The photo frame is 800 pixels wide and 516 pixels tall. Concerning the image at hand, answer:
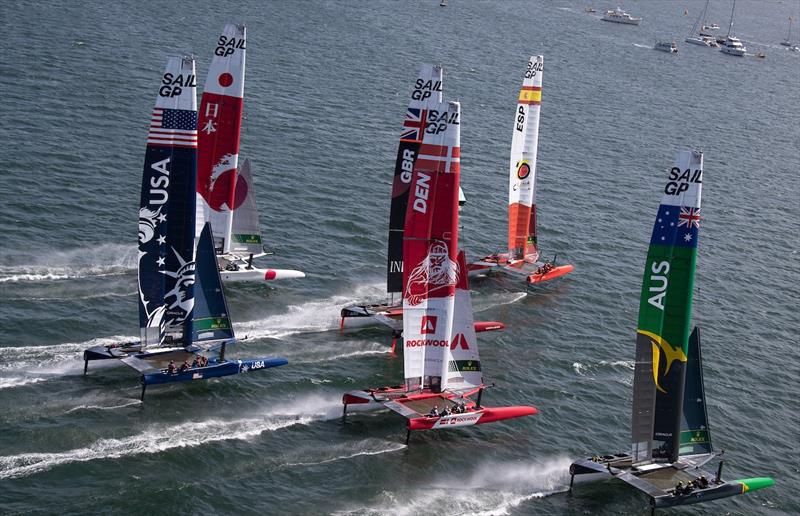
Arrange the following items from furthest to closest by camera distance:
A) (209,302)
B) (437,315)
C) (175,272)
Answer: (209,302), (175,272), (437,315)

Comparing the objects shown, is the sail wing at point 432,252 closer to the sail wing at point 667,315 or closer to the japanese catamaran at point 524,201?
the sail wing at point 667,315

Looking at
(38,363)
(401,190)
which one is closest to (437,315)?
(401,190)

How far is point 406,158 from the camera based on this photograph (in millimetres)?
62344

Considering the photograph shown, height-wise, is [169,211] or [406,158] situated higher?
[406,158]

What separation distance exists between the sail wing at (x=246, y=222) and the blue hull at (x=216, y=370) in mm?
15822

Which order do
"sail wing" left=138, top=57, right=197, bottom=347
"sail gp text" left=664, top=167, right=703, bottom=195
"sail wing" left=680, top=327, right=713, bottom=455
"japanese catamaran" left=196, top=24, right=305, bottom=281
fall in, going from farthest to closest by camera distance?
1. "japanese catamaran" left=196, top=24, right=305, bottom=281
2. "sail wing" left=138, top=57, right=197, bottom=347
3. "sail wing" left=680, top=327, right=713, bottom=455
4. "sail gp text" left=664, top=167, right=703, bottom=195

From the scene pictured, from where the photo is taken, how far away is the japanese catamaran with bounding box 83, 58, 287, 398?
51.6 m

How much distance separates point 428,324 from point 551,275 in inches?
948

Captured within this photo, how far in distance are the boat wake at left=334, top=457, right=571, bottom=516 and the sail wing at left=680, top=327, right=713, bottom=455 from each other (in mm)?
5964

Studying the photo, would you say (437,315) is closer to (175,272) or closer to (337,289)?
(175,272)

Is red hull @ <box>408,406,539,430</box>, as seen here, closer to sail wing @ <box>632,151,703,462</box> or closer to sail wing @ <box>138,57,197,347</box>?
sail wing @ <box>632,151,703,462</box>

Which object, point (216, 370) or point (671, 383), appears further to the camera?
point (216, 370)

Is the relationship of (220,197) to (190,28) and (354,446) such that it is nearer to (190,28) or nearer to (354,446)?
(354,446)

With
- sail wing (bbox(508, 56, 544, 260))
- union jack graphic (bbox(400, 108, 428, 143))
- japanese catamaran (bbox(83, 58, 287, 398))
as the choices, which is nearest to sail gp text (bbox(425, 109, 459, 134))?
union jack graphic (bbox(400, 108, 428, 143))
